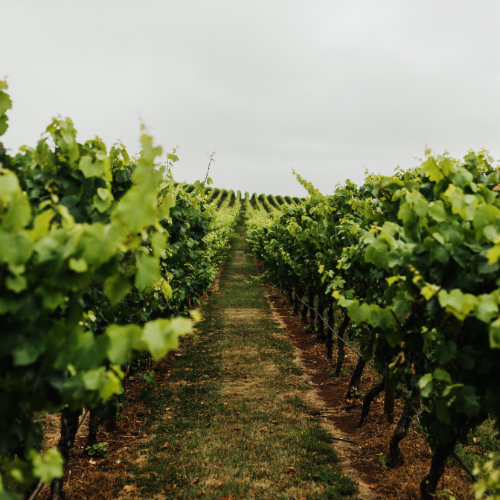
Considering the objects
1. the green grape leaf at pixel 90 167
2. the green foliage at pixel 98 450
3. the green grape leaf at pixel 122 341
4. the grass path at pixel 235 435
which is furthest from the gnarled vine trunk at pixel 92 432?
the green grape leaf at pixel 122 341

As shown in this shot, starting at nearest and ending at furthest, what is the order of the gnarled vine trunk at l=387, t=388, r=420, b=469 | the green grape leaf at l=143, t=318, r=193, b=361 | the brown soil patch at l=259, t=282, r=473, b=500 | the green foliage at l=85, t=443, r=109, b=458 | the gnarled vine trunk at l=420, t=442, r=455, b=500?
the green grape leaf at l=143, t=318, r=193, b=361 < the gnarled vine trunk at l=420, t=442, r=455, b=500 < the brown soil patch at l=259, t=282, r=473, b=500 < the gnarled vine trunk at l=387, t=388, r=420, b=469 < the green foliage at l=85, t=443, r=109, b=458

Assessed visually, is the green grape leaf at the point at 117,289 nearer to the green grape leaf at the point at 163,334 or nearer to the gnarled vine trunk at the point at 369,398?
the green grape leaf at the point at 163,334

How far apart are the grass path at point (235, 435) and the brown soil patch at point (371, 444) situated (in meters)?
0.23

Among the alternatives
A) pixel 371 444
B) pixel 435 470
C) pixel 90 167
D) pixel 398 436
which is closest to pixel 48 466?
pixel 90 167

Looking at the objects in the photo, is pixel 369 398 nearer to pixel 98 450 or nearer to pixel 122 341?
pixel 98 450

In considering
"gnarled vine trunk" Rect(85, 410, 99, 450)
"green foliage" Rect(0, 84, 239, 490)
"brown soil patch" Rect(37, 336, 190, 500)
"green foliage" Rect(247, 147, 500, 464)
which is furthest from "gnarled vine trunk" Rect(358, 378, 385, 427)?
"green foliage" Rect(0, 84, 239, 490)

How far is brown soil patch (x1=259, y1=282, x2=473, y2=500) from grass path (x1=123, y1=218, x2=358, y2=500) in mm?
235

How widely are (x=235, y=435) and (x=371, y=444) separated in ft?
6.02

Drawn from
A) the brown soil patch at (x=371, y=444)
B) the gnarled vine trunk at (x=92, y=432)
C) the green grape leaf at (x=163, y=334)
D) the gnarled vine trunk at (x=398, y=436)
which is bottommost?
the gnarled vine trunk at (x=92, y=432)

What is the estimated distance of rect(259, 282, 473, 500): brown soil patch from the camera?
4039 mm

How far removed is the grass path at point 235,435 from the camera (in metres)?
4.05

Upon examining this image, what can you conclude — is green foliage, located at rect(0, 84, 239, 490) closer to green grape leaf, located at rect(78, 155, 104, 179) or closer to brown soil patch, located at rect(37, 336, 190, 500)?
green grape leaf, located at rect(78, 155, 104, 179)

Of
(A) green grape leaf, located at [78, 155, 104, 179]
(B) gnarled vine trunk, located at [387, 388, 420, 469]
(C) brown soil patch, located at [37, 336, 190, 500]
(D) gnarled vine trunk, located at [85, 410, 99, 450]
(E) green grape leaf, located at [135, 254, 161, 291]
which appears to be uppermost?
(A) green grape leaf, located at [78, 155, 104, 179]

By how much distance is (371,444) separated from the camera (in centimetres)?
493
